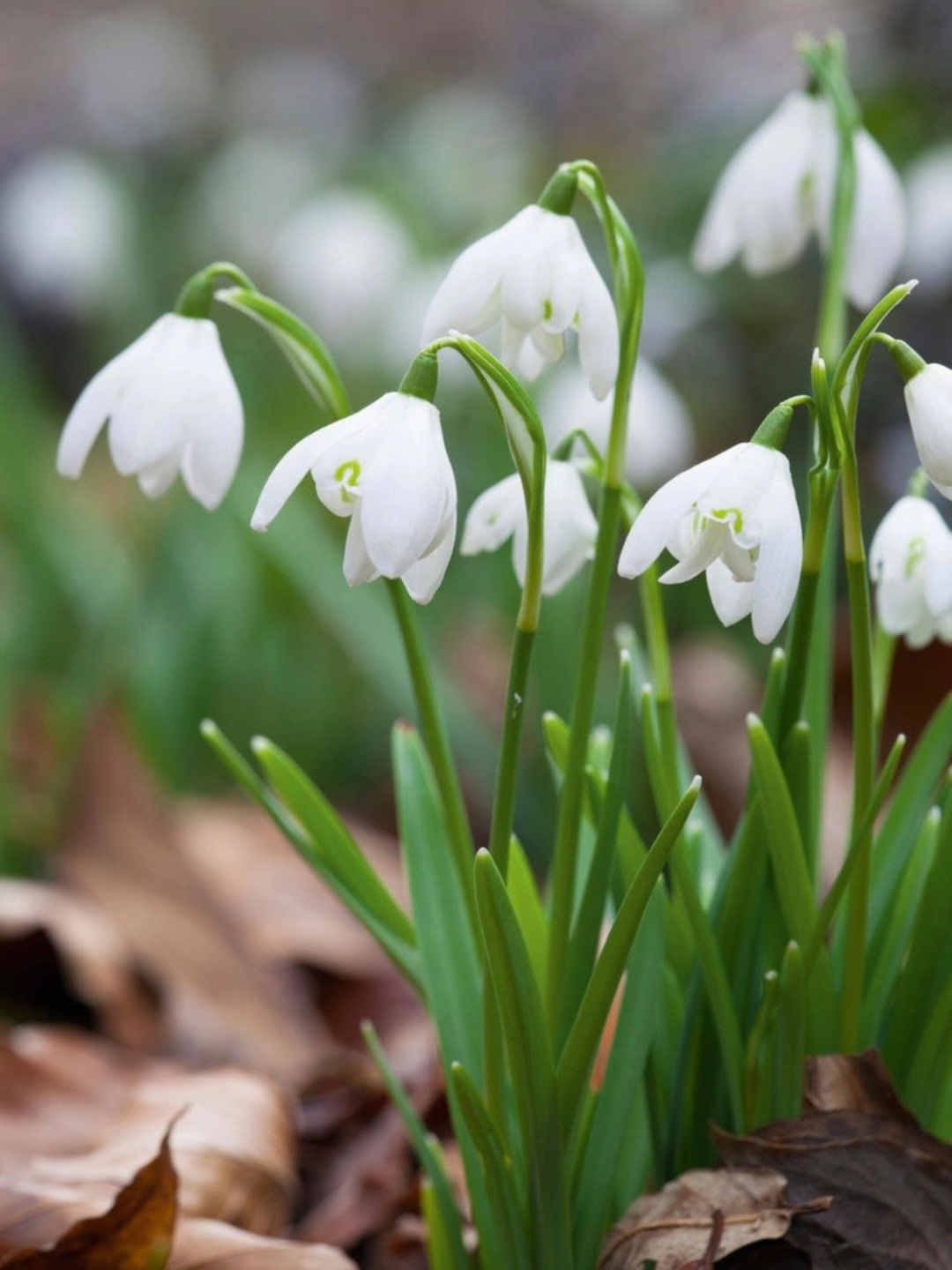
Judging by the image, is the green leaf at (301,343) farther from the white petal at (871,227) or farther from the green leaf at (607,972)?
the white petal at (871,227)

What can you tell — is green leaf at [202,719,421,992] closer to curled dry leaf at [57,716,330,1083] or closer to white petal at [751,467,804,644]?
white petal at [751,467,804,644]

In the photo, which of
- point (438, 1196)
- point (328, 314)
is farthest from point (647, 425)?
point (328, 314)

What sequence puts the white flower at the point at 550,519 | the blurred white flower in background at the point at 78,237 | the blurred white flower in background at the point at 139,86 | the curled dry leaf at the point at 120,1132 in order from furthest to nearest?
the blurred white flower in background at the point at 139,86 → the blurred white flower in background at the point at 78,237 → the curled dry leaf at the point at 120,1132 → the white flower at the point at 550,519

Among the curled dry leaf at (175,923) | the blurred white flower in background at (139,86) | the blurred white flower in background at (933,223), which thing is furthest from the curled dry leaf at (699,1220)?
the blurred white flower in background at (139,86)

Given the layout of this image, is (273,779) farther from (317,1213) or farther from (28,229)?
(28,229)

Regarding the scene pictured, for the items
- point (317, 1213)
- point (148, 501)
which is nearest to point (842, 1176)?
point (317, 1213)

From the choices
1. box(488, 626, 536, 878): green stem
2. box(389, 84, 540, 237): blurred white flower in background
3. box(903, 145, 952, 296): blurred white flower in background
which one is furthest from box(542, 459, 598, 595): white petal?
box(389, 84, 540, 237): blurred white flower in background
